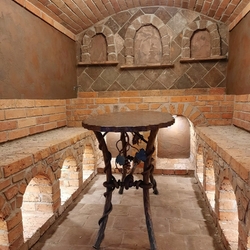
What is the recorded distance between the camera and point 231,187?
2.22m

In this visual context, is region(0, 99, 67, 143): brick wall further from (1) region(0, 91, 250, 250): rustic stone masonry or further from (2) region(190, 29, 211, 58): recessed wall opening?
(2) region(190, 29, 211, 58): recessed wall opening

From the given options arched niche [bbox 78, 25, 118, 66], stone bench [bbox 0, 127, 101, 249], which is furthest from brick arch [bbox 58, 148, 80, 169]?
arched niche [bbox 78, 25, 118, 66]

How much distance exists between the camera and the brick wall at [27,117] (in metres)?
2.42

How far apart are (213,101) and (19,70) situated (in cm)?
303

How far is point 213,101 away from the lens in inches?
142

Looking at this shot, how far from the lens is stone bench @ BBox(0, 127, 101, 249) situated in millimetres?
1711

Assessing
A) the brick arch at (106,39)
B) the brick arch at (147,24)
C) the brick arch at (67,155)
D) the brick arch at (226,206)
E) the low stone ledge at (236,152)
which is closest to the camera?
the low stone ledge at (236,152)

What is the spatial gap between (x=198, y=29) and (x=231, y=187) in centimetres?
293

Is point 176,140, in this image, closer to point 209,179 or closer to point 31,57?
point 209,179

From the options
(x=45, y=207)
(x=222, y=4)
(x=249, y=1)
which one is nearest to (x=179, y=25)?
(x=222, y=4)

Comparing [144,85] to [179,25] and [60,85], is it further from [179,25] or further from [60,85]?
[60,85]

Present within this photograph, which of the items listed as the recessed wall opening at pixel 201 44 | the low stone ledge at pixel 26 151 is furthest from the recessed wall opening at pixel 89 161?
the recessed wall opening at pixel 201 44

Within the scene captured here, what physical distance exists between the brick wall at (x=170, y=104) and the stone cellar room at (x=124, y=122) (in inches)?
0.7

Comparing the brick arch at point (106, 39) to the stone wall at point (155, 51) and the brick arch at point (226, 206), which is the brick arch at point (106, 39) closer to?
the stone wall at point (155, 51)
